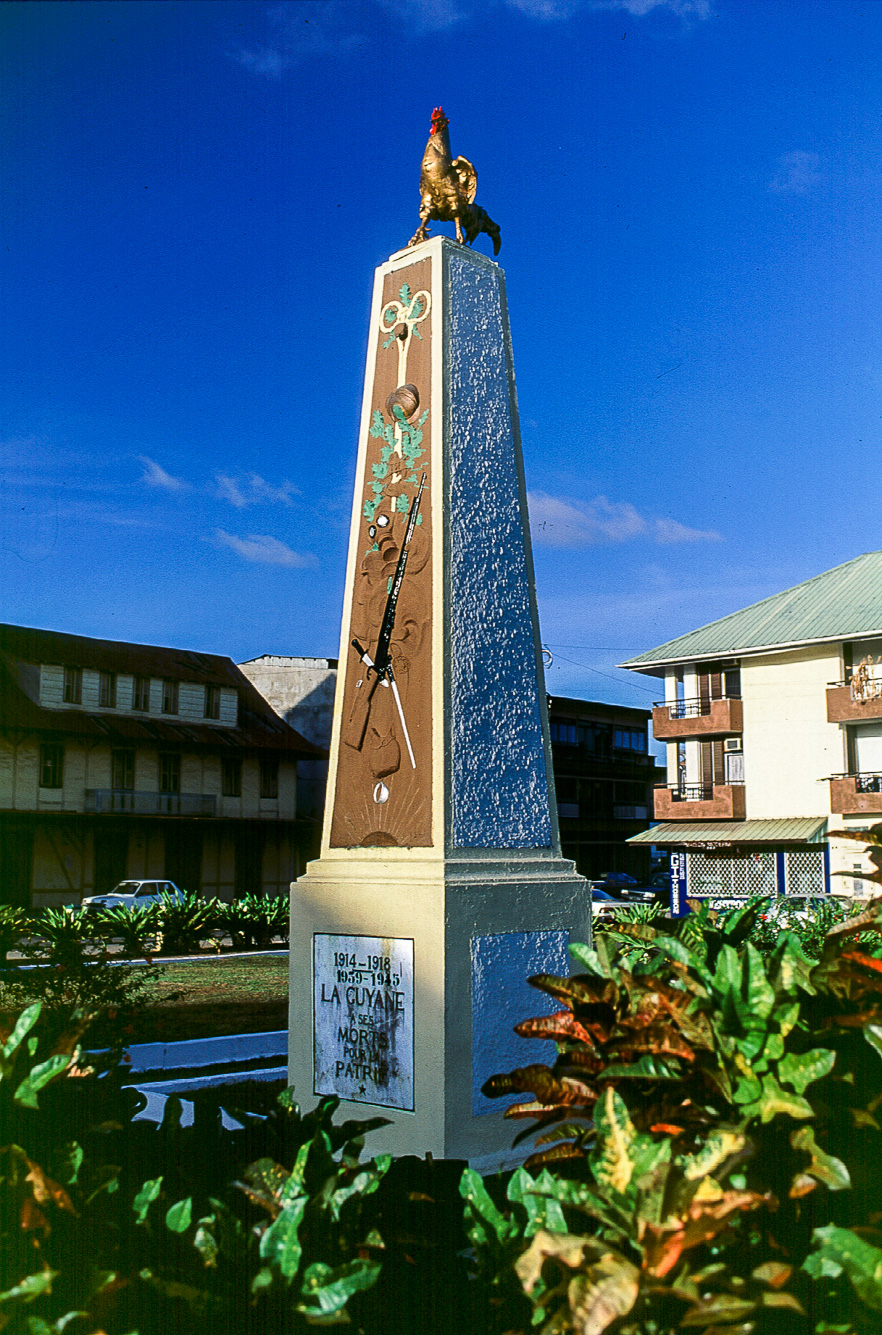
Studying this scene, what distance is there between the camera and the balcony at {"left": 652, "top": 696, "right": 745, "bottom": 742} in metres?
36.6

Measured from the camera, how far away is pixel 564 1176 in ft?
8.12

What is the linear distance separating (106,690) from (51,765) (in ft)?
10.7

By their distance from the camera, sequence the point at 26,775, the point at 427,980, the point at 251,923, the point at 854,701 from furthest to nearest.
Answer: the point at 854,701 → the point at 26,775 → the point at 251,923 → the point at 427,980

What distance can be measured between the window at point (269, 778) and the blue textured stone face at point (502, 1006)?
109 ft

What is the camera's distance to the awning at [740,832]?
33.4 metres

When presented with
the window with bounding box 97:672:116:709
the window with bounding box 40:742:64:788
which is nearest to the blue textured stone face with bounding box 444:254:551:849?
the window with bounding box 40:742:64:788

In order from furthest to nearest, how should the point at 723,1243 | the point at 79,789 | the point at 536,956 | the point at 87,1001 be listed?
1. the point at 79,789
2. the point at 87,1001
3. the point at 536,956
4. the point at 723,1243

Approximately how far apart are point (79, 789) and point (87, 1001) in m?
26.0

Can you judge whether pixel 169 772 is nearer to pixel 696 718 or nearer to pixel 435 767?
pixel 696 718

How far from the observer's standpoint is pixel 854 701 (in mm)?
33062

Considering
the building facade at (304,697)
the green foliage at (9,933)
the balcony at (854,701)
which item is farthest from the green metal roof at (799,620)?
the green foliage at (9,933)

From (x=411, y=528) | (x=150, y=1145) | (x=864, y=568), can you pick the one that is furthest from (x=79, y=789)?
(x=150, y=1145)

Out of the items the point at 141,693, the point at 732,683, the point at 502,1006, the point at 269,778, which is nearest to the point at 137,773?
the point at 141,693

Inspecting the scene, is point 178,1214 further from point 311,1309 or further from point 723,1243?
point 723,1243
